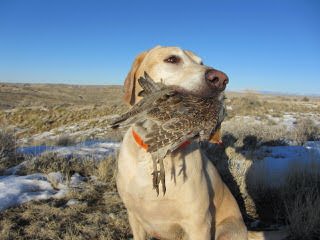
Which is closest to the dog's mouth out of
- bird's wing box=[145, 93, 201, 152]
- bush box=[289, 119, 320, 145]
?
bird's wing box=[145, 93, 201, 152]

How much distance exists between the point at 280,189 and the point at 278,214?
42 cm

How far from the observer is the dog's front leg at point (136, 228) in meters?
3.29

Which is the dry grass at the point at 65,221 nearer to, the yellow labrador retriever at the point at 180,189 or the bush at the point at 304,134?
the yellow labrador retriever at the point at 180,189

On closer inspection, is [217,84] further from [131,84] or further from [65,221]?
[65,221]

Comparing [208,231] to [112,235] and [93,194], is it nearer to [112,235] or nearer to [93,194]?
[112,235]

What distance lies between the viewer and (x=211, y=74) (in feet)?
8.98

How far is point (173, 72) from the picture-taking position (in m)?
3.27

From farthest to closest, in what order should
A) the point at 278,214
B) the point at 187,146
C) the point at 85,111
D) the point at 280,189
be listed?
the point at 85,111
the point at 280,189
the point at 278,214
the point at 187,146

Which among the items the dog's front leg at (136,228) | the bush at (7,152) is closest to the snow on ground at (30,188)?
the bush at (7,152)

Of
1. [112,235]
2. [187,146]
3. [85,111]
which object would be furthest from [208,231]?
[85,111]

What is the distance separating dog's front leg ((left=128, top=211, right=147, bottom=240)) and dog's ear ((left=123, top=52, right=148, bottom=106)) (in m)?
1.08

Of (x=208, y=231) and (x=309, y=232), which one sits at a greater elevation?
(x=208, y=231)

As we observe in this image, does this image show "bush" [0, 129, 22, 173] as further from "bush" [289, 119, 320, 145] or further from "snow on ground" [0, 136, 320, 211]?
"bush" [289, 119, 320, 145]

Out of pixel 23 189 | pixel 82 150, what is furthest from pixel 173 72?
pixel 82 150
